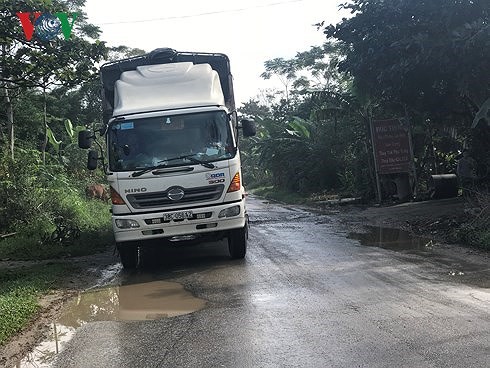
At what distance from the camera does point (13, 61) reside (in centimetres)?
1148

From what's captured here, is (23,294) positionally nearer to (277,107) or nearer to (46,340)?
(46,340)

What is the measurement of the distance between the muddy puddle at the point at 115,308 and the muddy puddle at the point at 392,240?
4.66 meters

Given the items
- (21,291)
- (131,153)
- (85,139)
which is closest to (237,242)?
(131,153)

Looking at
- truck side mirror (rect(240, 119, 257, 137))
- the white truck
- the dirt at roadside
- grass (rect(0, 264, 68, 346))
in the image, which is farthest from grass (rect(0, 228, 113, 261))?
the dirt at roadside

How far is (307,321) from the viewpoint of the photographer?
5.63m

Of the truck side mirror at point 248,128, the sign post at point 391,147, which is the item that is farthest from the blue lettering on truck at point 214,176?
the sign post at point 391,147

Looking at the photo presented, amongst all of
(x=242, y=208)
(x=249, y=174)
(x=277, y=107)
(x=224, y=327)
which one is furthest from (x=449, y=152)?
(x=249, y=174)

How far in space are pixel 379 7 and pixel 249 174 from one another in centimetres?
3919

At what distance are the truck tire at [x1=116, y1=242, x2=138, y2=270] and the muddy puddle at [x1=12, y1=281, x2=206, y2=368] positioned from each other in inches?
41.8

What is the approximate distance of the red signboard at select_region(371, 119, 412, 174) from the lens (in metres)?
18.1

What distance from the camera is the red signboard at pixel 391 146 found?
714 inches

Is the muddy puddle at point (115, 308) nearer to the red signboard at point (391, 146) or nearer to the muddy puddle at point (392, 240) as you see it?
the muddy puddle at point (392, 240)

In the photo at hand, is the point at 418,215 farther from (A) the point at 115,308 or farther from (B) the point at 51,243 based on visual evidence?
(A) the point at 115,308

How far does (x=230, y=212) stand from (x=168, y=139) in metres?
1.57
